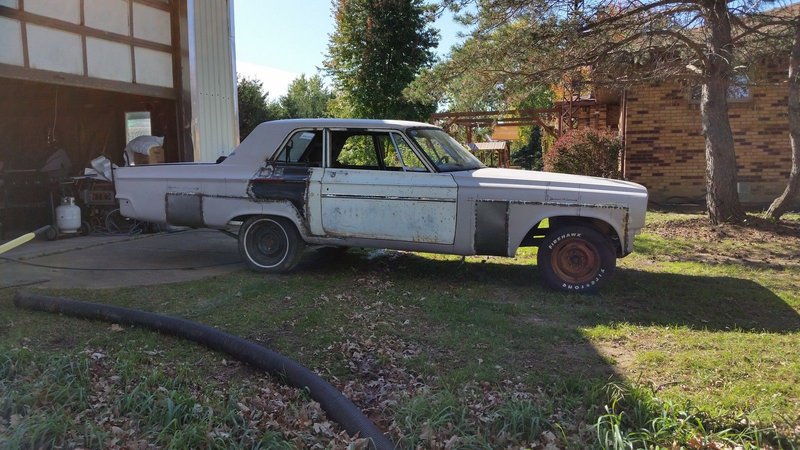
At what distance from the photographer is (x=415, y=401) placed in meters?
3.62

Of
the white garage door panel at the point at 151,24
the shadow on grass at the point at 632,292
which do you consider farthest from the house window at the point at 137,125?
the shadow on grass at the point at 632,292

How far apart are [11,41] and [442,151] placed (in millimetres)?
6373

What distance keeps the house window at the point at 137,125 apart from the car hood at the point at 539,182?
26.9ft

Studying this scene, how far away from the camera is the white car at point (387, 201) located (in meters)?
6.21

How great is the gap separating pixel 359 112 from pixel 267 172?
13137 millimetres

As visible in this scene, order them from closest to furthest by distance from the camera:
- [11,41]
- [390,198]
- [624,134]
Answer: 1. [390,198]
2. [11,41]
3. [624,134]

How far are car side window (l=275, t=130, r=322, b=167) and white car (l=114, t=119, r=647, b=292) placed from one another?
1cm

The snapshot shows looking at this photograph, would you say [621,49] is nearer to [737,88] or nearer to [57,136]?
[737,88]

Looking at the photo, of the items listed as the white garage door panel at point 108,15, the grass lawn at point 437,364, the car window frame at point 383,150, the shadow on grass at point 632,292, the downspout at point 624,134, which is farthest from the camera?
the downspout at point 624,134

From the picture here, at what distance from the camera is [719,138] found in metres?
9.61

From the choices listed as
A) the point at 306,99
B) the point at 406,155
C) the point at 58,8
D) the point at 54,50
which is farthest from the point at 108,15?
the point at 306,99

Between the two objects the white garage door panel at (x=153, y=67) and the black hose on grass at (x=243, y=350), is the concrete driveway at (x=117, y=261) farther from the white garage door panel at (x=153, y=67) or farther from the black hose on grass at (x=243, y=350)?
the white garage door panel at (x=153, y=67)

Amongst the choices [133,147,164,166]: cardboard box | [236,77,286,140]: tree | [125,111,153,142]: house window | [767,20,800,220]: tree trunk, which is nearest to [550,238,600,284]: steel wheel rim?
[767,20,800,220]: tree trunk

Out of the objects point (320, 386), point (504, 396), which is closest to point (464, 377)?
point (504, 396)
